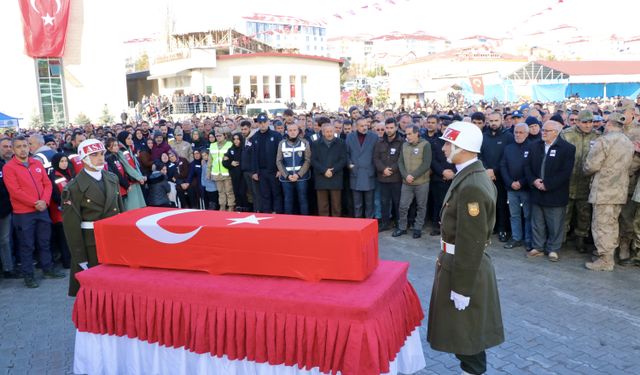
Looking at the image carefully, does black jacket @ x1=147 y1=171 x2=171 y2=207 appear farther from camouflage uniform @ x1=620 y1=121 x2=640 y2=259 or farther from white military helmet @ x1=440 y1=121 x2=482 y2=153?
camouflage uniform @ x1=620 y1=121 x2=640 y2=259

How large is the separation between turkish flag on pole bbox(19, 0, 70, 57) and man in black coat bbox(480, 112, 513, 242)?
28353 millimetres

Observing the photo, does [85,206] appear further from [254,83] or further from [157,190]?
[254,83]

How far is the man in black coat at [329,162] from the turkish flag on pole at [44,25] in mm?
26136

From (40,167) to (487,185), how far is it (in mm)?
6103

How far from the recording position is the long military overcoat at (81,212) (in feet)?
15.6

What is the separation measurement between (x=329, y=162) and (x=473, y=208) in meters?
5.60

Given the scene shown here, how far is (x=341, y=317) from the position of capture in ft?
10.5

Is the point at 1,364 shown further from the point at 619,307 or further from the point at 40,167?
the point at 619,307

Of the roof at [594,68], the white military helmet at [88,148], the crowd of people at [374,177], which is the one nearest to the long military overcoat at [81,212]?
the white military helmet at [88,148]

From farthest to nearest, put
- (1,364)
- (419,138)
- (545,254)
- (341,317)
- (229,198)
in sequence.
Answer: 1. (229,198)
2. (419,138)
3. (545,254)
4. (1,364)
5. (341,317)

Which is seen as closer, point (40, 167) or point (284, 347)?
point (284, 347)

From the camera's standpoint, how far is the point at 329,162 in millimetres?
8758

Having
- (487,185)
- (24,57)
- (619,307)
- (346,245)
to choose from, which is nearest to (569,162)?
(619,307)

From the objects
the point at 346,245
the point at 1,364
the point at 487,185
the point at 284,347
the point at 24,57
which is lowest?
the point at 1,364
